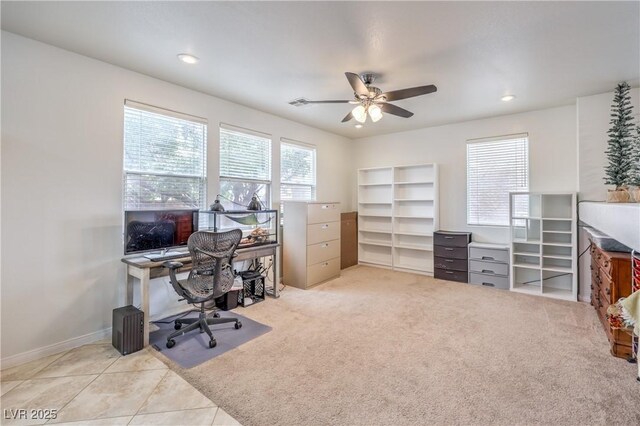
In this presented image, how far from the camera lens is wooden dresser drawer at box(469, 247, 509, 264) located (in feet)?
14.2

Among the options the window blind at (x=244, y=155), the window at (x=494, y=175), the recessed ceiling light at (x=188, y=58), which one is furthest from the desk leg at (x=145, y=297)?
the window at (x=494, y=175)

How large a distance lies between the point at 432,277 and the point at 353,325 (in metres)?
2.46

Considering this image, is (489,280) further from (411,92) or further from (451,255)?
(411,92)

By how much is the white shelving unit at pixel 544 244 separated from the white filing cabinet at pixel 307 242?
107 inches

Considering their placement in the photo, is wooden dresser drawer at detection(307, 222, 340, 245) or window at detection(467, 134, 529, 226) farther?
window at detection(467, 134, 529, 226)

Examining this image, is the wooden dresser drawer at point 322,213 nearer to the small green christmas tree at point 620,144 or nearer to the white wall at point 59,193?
the white wall at point 59,193

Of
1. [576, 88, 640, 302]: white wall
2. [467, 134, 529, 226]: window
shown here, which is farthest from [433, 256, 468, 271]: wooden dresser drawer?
[576, 88, 640, 302]: white wall

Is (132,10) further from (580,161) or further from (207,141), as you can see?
(580,161)

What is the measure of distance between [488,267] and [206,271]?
13.2ft

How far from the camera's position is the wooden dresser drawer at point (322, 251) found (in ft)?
14.4

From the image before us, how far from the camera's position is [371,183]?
19.2 ft

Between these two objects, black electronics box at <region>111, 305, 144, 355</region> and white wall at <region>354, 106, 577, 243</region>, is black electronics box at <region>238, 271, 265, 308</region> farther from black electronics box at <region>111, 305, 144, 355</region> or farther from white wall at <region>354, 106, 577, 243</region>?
white wall at <region>354, 106, 577, 243</region>

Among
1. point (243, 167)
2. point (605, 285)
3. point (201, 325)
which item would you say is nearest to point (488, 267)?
point (605, 285)

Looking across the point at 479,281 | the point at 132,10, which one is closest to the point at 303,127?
the point at 132,10
